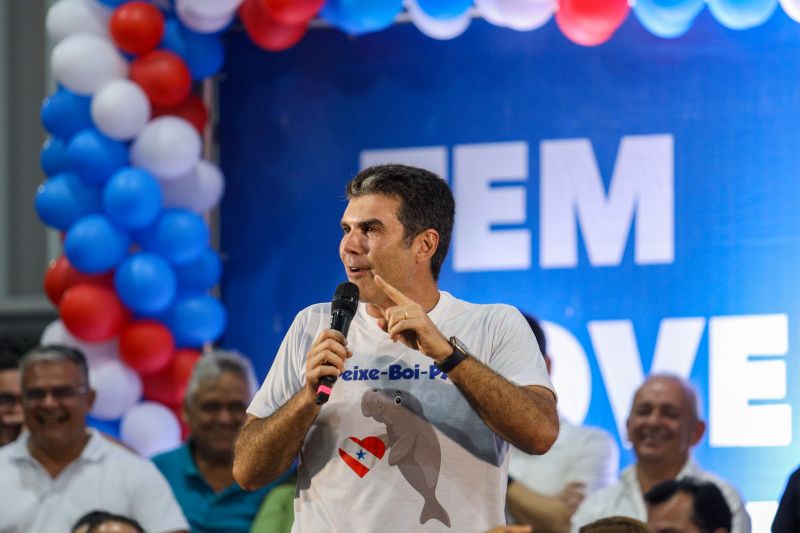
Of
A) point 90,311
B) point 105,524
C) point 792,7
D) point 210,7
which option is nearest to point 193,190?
point 90,311

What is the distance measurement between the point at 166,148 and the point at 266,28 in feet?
2.37

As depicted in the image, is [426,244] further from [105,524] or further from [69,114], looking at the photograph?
[69,114]

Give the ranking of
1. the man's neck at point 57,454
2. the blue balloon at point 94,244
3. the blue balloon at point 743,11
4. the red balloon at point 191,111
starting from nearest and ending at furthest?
the man's neck at point 57,454, the blue balloon at point 743,11, the blue balloon at point 94,244, the red balloon at point 191,111

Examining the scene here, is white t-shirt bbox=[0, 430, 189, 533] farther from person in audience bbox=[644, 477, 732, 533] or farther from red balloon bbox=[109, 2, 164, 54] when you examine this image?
red balloon bbox=[109, 2, 164, 54]

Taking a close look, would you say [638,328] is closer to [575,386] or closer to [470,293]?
[575,386]

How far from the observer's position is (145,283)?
19.6 ft

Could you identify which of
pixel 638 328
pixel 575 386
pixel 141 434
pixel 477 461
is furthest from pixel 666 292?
pixel 477 461

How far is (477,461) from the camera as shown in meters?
2.94

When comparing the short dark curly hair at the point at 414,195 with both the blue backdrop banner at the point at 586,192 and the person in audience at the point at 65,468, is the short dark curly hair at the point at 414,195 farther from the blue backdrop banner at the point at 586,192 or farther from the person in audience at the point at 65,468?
the blue backdrop banner at the point at 586,192

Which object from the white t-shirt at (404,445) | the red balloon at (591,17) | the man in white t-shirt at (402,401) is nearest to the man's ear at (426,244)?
the man in white t-shirt at (402,401)

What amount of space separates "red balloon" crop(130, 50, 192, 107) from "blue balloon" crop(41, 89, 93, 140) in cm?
26

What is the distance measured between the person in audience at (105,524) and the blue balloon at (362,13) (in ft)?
8.34

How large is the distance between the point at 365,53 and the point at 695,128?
161 cm

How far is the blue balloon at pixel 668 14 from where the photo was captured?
18.5 ft
